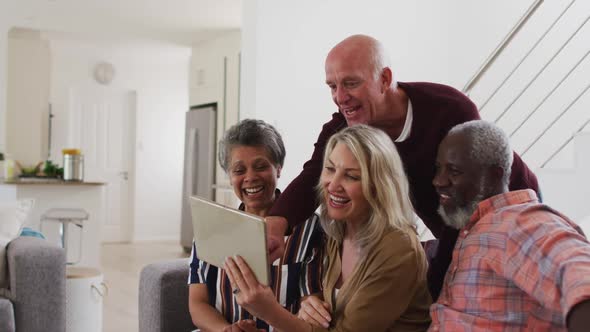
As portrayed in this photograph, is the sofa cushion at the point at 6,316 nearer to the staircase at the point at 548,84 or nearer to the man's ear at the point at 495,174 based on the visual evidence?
the man's ear at the point at 495,174

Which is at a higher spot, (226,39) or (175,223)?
(226,39)

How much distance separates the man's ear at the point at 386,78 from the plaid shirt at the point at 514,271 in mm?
526

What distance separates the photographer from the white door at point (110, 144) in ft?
31.1

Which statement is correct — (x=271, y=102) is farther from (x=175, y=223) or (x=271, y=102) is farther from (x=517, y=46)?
(x=175, y=223)

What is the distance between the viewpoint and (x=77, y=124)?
371 inches

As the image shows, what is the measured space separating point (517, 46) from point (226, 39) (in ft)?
12.9

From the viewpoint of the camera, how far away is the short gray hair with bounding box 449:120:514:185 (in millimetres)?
1548

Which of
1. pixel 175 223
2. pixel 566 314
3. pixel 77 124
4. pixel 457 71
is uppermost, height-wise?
pixel 457 71

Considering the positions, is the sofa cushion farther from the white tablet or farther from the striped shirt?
the white tablet

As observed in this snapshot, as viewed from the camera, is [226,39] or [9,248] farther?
[226,39]

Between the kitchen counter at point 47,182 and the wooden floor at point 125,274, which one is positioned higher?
the kitchen counter at point 47,182

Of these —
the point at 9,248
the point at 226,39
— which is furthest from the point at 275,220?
the point at 226,39

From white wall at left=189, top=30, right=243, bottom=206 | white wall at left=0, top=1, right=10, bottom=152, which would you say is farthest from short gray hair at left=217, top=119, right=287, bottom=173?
white wall at left=0, top=1, right=10, bottom=152

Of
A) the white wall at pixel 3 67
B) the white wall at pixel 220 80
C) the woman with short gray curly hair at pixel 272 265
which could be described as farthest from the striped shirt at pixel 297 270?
the white wall at pixel 3 67
